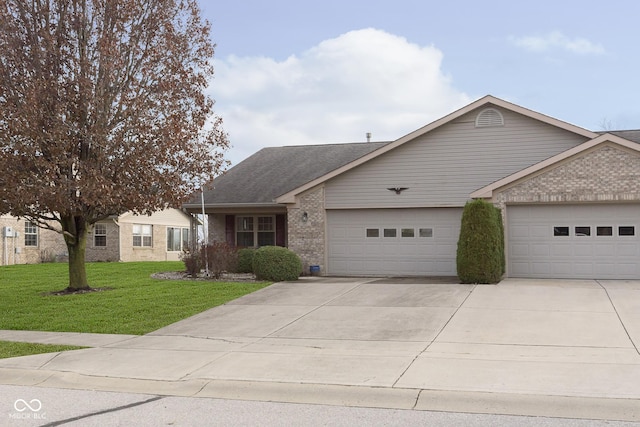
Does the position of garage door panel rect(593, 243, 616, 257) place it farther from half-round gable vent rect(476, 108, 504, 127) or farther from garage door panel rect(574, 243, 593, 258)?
half-round gable vent rect(476, 108, 504, 127)

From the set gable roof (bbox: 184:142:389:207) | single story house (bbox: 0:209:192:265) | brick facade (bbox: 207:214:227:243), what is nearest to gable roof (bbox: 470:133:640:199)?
gable roof (bbox: 184:142:389:207)

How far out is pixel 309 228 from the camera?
71.6ft

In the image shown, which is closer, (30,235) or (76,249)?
(76,249)

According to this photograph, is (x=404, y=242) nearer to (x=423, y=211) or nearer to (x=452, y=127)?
(x=423, y=211)

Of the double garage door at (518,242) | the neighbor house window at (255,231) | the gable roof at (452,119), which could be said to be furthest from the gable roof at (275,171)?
the double garage door at (518,242)

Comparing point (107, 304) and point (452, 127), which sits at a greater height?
point (452, 127)

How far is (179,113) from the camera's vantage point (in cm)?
1784

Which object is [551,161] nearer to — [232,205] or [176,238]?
[232,205]

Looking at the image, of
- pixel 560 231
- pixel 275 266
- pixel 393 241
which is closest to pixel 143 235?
pixel 275 266

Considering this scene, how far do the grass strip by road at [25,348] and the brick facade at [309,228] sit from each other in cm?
1077

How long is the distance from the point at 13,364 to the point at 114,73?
30.3ft

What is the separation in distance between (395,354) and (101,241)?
2979cm

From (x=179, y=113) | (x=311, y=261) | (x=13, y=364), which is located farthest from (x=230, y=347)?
(x=311, y=261)

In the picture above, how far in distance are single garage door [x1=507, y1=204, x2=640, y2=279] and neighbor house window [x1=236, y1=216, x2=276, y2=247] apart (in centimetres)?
941
